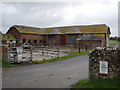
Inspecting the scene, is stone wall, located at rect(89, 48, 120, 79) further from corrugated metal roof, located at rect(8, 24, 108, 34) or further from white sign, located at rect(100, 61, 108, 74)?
corrugated metal roof, located at rect(8, 24, 108, 34)

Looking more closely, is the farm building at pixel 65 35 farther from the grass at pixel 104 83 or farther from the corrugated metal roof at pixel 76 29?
the grass at pixel 104 83

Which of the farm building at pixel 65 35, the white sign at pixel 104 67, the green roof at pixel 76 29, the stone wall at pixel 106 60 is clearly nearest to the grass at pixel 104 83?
the stone wall at pixel 106 60

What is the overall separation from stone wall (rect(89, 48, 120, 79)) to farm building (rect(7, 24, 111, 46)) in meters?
29.2

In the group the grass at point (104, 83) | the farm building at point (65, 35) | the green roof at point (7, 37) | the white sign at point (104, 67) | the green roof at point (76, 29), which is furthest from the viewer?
the green roof at point (76, 29)

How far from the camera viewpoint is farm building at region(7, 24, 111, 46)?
1463 inches

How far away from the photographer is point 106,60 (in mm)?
6316

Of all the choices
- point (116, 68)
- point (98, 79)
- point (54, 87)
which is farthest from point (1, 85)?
point (116, 68)

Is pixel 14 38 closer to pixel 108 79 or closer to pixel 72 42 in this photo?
pixel 72 42

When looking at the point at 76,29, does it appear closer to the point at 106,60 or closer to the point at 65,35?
the point at 65,35

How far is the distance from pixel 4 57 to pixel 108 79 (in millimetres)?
11604

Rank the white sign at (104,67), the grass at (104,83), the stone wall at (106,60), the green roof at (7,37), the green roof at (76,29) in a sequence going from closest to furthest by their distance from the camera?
the grass at (104,83) → the stone wall at (106,60) → the white sign at (104,67) → the green roof at (7,37) → the green roof at (76,29)

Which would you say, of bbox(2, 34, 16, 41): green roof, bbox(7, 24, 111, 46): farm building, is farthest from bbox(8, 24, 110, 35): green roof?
bbox(2, 34, 16, 41): green roof

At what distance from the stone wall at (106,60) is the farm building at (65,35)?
29.2 meters

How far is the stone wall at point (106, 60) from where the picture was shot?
20.3ft
